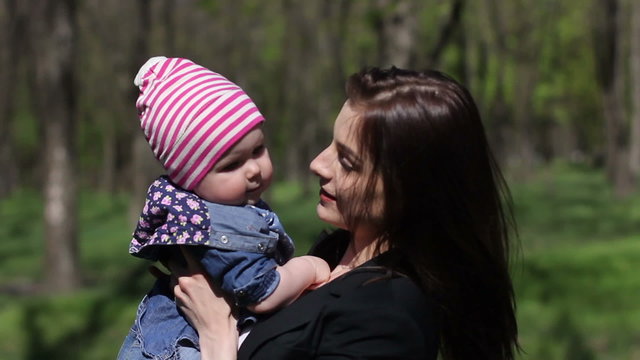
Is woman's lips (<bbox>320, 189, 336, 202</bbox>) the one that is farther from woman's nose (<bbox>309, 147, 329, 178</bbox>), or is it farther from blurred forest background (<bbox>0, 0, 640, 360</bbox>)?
blurred forest background (<bbox>0, 0, 640, 360</bbox>)

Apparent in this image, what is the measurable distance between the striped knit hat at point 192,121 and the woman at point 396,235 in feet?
0.75

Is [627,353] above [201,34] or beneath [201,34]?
above

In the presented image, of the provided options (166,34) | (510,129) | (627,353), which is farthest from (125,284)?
(510,129)

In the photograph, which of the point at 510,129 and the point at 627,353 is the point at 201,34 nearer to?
the point at 510,129

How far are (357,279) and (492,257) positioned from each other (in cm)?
37

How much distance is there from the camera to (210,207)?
2391mm

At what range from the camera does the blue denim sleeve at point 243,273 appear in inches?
91.9

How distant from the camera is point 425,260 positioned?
2.43 meters

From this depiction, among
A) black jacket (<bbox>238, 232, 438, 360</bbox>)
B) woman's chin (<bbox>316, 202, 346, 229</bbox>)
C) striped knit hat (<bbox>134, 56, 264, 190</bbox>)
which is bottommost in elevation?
black jacket (<bbox>238, 232, 438, 360</bbox>)

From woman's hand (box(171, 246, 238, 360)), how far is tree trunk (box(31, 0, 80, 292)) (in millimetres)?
7767

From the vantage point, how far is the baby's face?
2.39 m

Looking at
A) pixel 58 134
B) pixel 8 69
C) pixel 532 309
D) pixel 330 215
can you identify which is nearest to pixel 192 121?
pixel 330 215

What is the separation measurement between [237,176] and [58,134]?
7888 mm

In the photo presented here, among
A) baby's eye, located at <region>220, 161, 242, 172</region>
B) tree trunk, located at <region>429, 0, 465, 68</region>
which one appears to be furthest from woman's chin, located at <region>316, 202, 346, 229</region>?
tree trunk, located at <region>429, 0, 465, 68</region>
